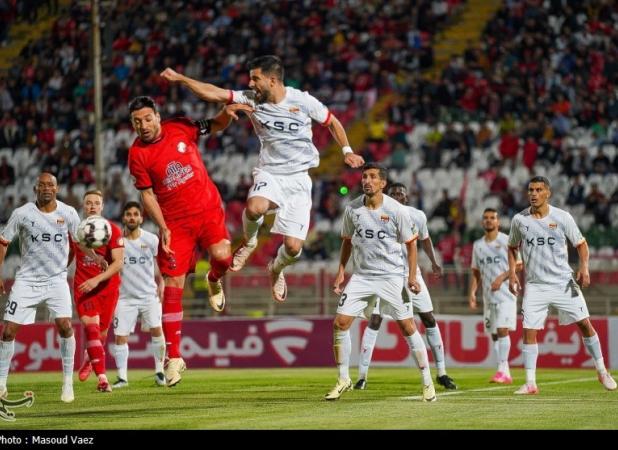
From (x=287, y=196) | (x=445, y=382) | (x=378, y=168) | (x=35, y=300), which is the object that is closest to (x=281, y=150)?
(x=287, y=196)

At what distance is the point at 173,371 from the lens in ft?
44.0

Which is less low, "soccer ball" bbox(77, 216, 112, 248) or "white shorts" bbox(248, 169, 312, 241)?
"white shorts" bbox(248, 169, 312, 241)

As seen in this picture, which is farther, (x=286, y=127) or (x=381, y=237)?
(x=381, y=237)

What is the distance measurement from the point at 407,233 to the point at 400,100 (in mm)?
17599

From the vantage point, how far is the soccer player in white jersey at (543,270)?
16.3 meters

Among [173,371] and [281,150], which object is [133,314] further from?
[173,371]

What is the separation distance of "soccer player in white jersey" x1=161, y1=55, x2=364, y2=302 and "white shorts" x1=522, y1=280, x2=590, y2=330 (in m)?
3.24

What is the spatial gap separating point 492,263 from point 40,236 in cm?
739

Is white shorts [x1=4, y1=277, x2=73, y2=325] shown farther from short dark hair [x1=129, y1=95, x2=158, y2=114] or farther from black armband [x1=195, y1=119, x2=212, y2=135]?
short dark hair [x1=129, y1=95, x2=158, y2=114]

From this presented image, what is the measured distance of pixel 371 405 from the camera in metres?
14.4

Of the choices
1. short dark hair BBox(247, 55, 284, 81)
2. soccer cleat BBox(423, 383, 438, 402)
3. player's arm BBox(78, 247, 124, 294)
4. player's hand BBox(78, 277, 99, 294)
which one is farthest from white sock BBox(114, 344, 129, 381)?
short dark hair BBox(247, 55, 284, 81)

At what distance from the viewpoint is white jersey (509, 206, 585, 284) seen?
16.4 meters

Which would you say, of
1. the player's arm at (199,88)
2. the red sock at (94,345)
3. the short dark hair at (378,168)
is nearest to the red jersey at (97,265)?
the red sock at (94,345)

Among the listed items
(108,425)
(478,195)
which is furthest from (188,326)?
(108,425)
